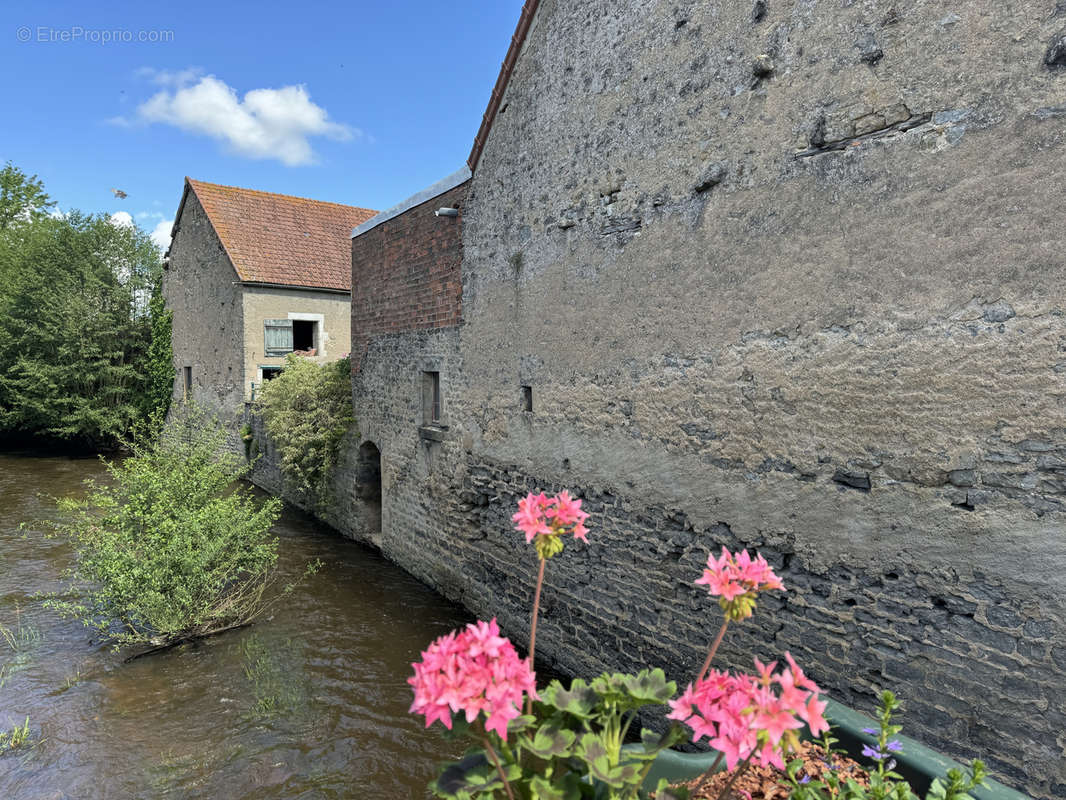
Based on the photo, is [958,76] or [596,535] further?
[596,535]

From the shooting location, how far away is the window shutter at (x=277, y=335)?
1571cm

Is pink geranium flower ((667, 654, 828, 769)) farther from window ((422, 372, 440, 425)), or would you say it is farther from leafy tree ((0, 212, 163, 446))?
leafy tree ((0, 212, 163, 446))

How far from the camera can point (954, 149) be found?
3.15 meters

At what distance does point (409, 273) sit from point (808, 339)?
19.4 ft

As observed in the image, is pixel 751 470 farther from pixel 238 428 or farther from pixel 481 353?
pixel 238 428

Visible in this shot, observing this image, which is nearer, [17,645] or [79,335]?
[17,645]

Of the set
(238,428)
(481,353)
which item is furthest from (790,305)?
(238,428)

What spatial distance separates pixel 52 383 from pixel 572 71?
19887 mm

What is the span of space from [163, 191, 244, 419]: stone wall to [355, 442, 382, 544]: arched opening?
671cm

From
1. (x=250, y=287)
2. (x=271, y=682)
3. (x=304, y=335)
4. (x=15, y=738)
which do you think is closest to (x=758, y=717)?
(x=271, y=682)

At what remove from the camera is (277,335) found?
52.1ft

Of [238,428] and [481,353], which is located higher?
[481,353]

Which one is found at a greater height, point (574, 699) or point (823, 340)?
point (823, 340)

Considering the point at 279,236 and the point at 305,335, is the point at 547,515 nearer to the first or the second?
the point at 305,335
